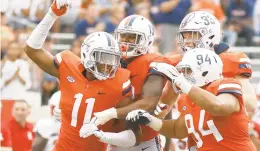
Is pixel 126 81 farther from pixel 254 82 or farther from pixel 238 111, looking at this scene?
pixel 254 82

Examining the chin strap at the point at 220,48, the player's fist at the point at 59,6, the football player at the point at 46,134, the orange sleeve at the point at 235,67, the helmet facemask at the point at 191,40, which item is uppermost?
the player's fist at the point at 59,6

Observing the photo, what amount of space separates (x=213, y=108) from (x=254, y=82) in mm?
7839

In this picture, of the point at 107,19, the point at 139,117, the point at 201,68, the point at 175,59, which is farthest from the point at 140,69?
the point at 107,19

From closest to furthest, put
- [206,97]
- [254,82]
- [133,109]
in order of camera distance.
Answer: [206,97]
[133,109]
[254,82]

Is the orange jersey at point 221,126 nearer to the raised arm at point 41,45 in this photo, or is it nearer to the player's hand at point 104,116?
the player's hand at point 104,116

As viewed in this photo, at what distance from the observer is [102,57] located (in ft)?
21.4

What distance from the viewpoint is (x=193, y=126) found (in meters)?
6.43

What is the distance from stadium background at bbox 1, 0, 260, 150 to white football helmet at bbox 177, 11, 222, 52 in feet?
14.5

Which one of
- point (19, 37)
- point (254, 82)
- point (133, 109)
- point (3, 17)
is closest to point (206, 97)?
point (133, 109)

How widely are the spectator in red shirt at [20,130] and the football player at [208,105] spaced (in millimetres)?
3130

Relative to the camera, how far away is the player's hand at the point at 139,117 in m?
6.38

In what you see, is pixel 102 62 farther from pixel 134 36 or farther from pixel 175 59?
pixel 175 59

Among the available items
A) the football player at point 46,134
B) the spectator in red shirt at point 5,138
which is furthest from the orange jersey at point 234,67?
the spectator in red shirt at point 5,138

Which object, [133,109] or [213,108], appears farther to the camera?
[133,109]
